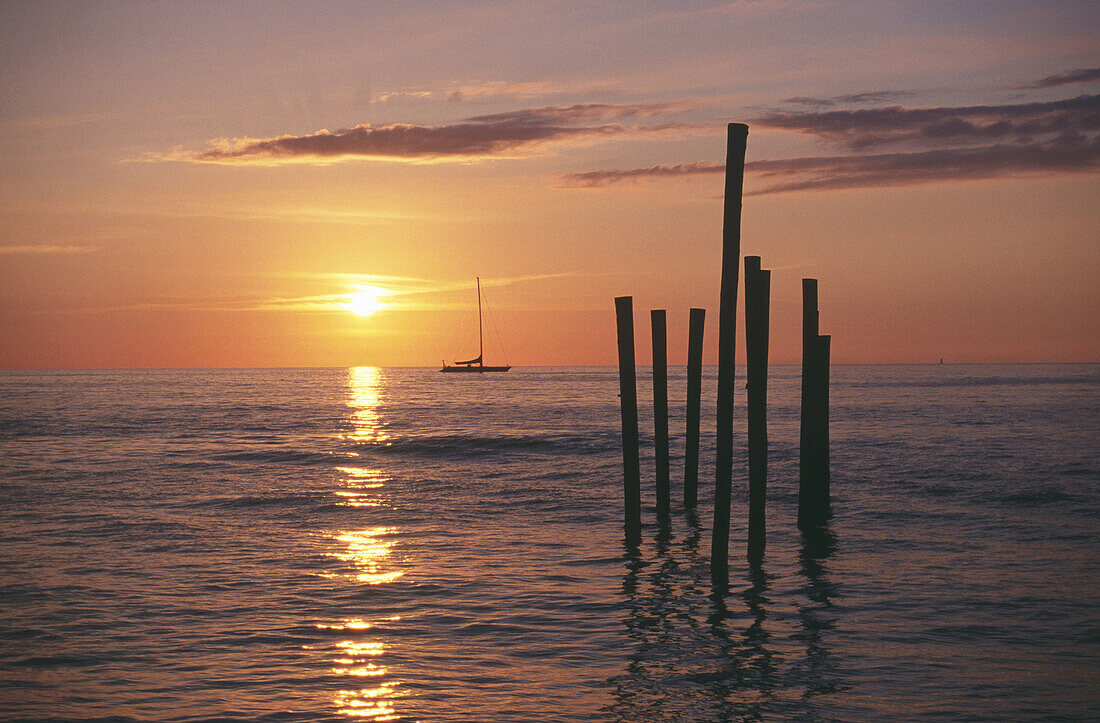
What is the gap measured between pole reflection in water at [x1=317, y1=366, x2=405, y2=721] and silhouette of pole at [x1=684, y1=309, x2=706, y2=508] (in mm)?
5919

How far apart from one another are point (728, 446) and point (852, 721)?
14.7ft

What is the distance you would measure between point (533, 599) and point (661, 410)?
5.28 m

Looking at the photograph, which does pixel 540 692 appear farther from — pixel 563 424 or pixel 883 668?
pixel 563 424

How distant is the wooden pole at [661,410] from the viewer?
15891 millimetres

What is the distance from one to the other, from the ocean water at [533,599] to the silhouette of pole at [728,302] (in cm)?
137

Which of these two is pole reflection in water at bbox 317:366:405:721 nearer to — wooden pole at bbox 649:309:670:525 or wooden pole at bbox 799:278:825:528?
wooden pole at bbox 649:309:670:525

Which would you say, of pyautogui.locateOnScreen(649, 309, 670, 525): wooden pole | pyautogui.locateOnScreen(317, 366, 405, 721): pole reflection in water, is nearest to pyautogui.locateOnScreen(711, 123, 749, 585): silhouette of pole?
pyautogui.locateOnScreen(649, 309, 670, 525): wooden pole

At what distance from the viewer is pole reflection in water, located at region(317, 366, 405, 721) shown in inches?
312

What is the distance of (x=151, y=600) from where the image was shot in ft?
37.9

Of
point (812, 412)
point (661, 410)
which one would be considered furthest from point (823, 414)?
point (661, 410)

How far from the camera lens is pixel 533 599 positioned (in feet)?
37.9

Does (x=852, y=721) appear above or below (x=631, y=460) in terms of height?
below

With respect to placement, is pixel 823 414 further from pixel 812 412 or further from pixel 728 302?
pixel 728 302

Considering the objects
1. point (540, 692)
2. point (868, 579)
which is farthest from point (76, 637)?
point (868, 579)
